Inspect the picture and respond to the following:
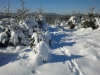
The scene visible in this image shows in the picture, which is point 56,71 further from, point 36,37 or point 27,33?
point 27,33

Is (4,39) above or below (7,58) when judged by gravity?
above

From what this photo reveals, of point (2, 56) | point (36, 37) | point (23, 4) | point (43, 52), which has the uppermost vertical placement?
point (23, 4)

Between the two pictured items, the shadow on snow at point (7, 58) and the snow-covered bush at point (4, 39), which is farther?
the snow-covered bush at point (4, 39)

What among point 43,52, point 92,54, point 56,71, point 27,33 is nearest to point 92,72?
point 56,71

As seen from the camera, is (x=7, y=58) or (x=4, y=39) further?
(x=4, y=39)

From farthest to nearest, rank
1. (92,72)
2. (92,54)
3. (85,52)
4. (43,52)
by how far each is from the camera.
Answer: (85,52), (92,54), (43,52), (92,72)

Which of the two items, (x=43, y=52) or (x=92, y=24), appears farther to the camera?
(x=92, y=24)

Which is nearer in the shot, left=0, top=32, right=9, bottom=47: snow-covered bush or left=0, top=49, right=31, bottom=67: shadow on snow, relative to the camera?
left=0, top=49, right=31, bottom=67: shadow on snow

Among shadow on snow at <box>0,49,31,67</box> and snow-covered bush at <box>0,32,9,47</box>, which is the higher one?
snow-covered bush at <box>0,32,9,47</box>

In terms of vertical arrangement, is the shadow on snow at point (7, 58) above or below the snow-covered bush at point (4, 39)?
below

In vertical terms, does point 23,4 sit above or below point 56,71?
above

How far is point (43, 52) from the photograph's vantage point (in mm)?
7047

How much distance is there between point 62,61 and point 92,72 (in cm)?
173

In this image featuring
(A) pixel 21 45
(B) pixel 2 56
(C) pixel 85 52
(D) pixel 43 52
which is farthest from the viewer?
(A) pixel 21 45
